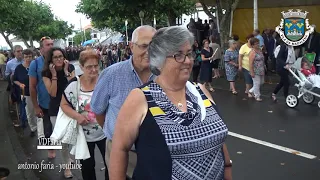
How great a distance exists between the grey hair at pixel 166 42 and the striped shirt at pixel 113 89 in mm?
833

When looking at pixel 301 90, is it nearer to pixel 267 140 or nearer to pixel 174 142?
pixel 267 140

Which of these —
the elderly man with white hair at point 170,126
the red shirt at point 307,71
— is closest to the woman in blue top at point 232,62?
the red shirt at point 307,71

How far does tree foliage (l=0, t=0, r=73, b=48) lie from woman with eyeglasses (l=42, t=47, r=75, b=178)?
59.9 feet

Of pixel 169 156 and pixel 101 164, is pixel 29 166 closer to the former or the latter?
pixel 101 164

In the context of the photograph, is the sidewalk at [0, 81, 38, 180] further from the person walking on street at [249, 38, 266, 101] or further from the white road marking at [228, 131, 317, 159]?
the person walking on street at [249, 38, 266, 101]

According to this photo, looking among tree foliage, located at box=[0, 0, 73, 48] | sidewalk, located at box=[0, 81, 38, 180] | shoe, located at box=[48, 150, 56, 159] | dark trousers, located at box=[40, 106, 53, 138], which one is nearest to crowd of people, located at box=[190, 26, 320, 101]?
dark trousers, located at box=[40, 106, 53, 138]

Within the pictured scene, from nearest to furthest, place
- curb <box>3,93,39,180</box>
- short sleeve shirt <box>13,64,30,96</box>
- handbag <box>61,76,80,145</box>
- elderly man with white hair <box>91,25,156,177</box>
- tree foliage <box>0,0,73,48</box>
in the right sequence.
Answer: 1. elderly man with white hair <box>91,25,156,177</box>
2. handbag <box>61,76,80,145</box>
3. curb <box>3,93,39,180</box>
4. short sleeve shirt <box>13,64,30,96</box>
5. tree foliage <box>0,0,73,48</box>

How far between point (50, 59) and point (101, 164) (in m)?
1.72

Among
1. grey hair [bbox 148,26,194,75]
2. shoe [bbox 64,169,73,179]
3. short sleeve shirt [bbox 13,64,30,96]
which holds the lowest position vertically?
shoe [bbox 64,169,73,179]

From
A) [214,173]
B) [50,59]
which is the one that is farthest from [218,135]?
[50,59]

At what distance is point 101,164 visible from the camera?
561 cm

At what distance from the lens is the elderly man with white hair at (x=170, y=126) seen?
195 centimetres

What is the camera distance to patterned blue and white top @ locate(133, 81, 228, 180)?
6.36 ft

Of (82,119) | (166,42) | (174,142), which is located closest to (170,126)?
(174,142)
